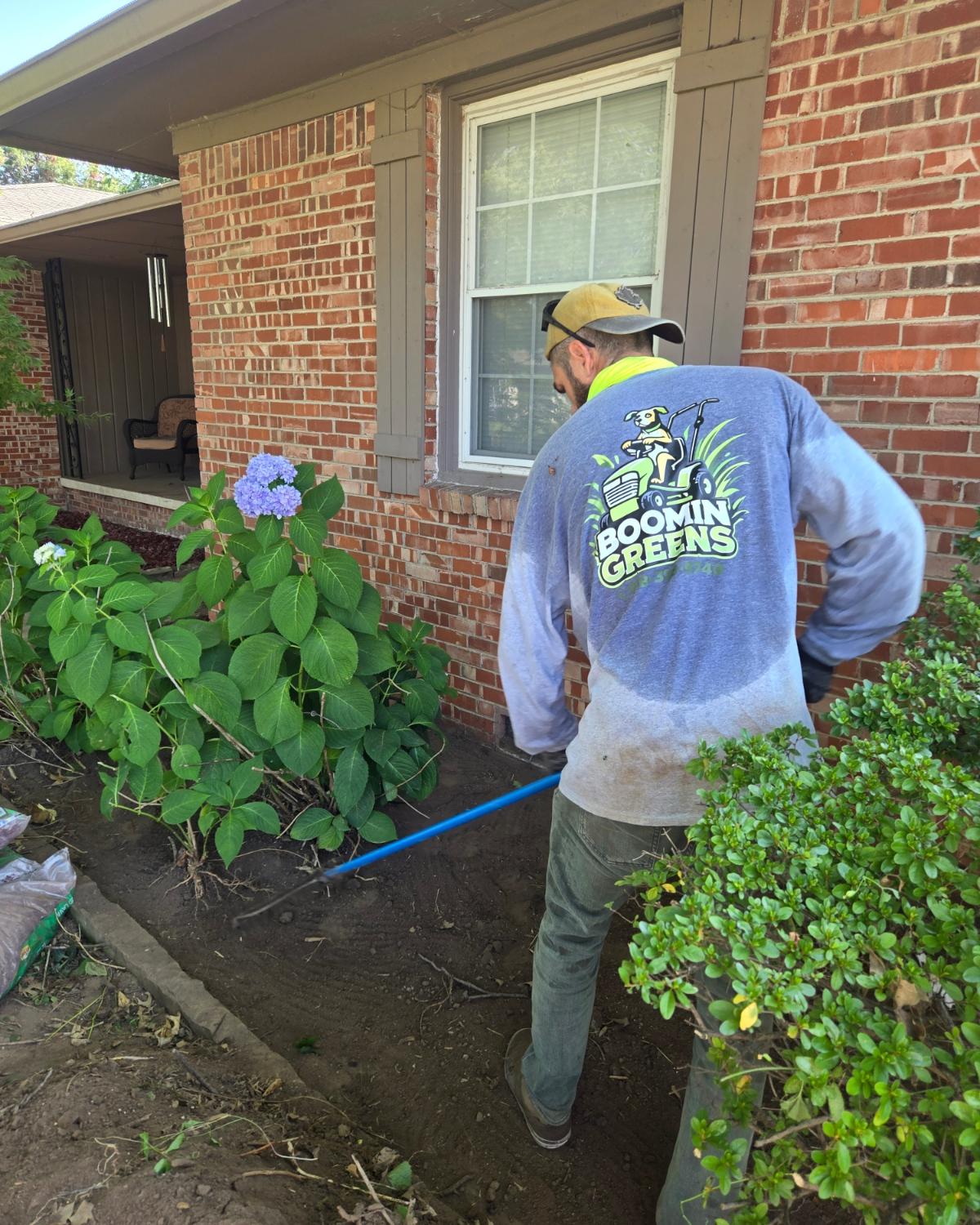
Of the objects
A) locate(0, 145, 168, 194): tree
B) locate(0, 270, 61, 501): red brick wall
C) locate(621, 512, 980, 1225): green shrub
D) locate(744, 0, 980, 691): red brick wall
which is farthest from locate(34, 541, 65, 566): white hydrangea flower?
locate(0, 145, 168, 194): tree

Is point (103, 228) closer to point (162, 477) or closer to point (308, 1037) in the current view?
point (162, 477)

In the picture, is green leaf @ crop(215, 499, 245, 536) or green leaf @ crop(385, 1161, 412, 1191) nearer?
green leaf @ crop(385, 1161, 412, 1191)

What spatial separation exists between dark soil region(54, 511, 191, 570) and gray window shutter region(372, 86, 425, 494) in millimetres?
4459

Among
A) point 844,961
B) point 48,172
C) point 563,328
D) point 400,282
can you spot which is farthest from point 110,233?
point 48,172

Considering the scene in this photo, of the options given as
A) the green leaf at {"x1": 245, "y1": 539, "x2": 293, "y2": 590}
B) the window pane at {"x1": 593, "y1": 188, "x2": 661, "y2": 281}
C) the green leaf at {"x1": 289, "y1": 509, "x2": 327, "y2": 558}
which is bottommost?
the green leaf at {"x1": 245, "y1": 539, "x2": 293, "y2": 590}

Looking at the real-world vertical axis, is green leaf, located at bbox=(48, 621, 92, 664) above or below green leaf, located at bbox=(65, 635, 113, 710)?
above

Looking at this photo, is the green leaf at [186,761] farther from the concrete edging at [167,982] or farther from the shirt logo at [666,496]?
the shirt logo at [666,496]

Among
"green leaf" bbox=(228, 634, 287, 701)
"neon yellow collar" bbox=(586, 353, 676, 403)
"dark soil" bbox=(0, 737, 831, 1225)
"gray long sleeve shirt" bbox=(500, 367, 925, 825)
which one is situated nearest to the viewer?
"gray long sleeve shirt" bbox=(500, 367, 925, 825)

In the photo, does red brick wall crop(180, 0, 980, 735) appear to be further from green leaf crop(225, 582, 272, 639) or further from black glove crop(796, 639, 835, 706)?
green leaf crop(225, 582, 272, 639)

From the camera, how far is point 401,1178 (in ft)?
6.43

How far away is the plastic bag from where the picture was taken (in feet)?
9.64

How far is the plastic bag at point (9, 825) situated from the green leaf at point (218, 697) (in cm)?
79

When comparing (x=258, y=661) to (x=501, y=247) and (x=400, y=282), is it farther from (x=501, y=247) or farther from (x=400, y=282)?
(x=501, y=247)

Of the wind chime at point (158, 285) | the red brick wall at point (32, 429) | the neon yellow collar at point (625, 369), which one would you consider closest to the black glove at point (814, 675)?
the neon yellow collar at point (625, 369)
